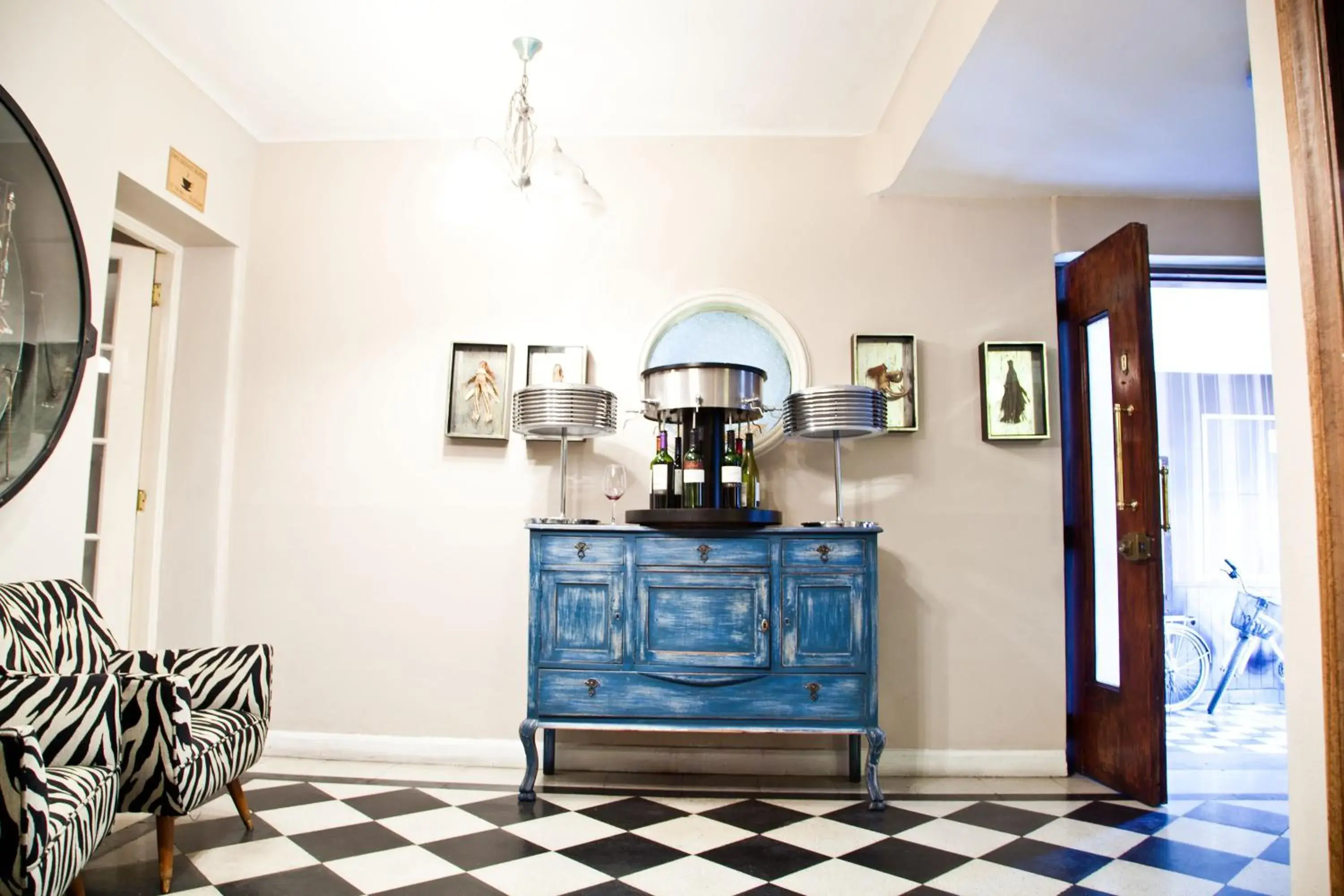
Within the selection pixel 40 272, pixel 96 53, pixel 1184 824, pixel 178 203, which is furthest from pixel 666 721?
pixel 96 53

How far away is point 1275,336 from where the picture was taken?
1.69 m

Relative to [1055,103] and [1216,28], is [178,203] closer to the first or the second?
[1055,103]

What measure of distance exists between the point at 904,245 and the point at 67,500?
337 cm

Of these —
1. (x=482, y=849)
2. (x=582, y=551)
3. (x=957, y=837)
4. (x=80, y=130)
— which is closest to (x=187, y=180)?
(x=80, y=130)

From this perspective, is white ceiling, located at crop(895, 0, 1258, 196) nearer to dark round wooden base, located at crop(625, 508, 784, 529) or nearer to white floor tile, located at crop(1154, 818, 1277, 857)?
dark round wooden base, located at crop(625, 508, 784, 529)

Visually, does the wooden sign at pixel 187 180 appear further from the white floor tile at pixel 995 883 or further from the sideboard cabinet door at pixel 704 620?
the white floor tile at pixel 995 883

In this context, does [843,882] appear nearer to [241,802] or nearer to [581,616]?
[581,616]

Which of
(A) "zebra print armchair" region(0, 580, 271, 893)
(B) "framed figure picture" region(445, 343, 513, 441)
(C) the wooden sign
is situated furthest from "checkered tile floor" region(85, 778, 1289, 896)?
(C) the wooden sign

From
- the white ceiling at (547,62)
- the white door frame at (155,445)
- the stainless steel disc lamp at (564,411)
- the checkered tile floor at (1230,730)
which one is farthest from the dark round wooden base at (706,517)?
the checkered tile floor at (1230,730)

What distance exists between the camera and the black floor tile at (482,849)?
2.36m

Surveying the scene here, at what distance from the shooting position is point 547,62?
3201 millimetres

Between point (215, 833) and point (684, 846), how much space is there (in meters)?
1.46

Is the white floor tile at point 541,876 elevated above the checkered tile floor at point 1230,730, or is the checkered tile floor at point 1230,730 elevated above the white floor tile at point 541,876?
the white floor tile at point 541,876

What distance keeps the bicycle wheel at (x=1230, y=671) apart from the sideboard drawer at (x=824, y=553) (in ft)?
11.1
